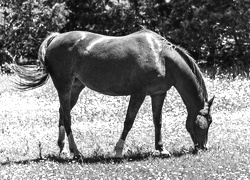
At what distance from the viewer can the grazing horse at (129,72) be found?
32.0 ft

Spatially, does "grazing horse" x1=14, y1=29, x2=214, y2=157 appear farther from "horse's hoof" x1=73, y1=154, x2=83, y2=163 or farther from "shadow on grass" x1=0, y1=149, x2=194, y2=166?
"shadow on grass" x1=0, y1=149, x2=194, y2=166

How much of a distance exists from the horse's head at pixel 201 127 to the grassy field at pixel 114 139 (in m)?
0.24

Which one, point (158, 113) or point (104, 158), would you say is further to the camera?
point (158, 113)

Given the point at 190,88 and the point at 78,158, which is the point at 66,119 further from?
the point at 190,88

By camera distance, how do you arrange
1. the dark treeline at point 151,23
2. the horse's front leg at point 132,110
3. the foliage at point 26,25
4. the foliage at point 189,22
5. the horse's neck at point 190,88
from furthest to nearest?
1. the foliage at point 26,25
2. the dark treeline at point 151,23
3. the foliage at point 189,22
4. the horse's neck at point 190,88
5. the horse's front leg at point 132,110

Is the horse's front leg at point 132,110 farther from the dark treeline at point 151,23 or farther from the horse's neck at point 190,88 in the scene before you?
the dark treeline at point 151,23

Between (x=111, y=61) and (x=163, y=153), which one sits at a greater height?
(x=111, y=61)

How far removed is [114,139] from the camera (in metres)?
11.7

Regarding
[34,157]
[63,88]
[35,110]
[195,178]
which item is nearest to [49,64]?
[63,88]

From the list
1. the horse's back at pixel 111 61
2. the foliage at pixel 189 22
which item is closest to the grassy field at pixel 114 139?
the horse's back at pixel 111 61

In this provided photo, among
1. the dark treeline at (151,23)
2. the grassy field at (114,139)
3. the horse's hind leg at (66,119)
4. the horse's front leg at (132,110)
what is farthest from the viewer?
the dark treeline at (151,23)

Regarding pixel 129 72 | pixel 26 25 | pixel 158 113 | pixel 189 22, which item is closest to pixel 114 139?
pixel 158 113

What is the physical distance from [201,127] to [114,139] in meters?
2.48

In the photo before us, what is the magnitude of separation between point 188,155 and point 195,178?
1.36m
